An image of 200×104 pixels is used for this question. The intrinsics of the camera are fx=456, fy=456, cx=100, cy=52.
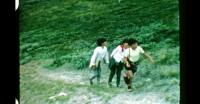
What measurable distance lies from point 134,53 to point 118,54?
139 millimetres

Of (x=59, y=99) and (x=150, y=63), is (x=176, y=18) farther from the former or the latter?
(x=59, y=99)

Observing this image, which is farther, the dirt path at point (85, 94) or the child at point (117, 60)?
the child at point (117, 60)

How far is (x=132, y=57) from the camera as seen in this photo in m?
3.93

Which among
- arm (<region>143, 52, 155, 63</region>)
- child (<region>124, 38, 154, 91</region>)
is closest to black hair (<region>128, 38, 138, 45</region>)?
child (<region>124, 38, 154, 91</region>)

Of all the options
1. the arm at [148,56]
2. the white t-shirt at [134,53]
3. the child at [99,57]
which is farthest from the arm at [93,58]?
the arm at [148,56]

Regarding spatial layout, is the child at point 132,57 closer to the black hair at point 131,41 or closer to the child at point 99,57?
the black hair at point 131,41

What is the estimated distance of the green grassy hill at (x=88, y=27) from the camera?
397 centimetres

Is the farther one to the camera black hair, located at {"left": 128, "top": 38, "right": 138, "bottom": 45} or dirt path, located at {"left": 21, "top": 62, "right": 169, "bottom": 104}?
black hair, located at {"left": 128, "top": 38, "right": 138, "bottom": 45}

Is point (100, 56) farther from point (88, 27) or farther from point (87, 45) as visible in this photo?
point (88, 27)

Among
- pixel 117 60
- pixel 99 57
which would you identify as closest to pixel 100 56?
pixel 99 57

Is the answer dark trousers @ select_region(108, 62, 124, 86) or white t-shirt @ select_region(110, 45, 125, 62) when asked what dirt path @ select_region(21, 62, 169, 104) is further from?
white t-shirt @ select_region(110, 45, 125, 62)

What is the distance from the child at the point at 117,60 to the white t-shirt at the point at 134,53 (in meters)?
0.04

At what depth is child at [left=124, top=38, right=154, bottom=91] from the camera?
387cm
